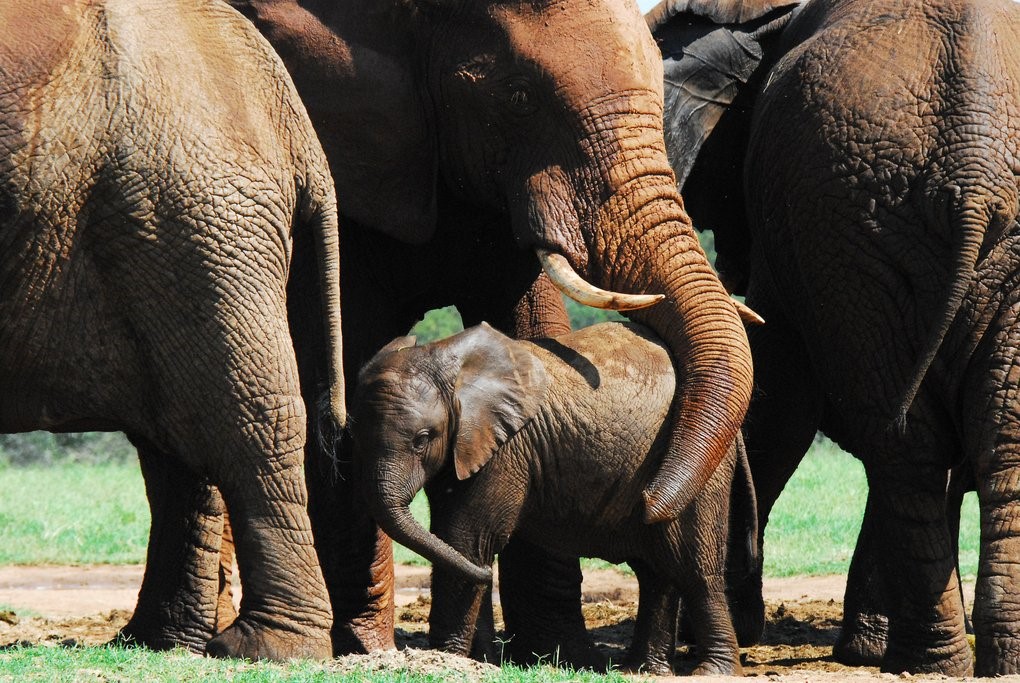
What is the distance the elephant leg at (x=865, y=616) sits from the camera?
7.71 metres

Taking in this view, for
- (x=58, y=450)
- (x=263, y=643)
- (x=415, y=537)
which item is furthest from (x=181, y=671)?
(x=58, y=450)

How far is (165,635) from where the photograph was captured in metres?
6.50

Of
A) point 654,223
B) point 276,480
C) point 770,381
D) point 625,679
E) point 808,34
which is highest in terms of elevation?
point 808,34

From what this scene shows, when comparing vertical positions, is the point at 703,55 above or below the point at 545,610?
above

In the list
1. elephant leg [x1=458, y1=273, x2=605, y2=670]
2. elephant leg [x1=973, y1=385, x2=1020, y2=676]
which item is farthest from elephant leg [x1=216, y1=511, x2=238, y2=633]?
elephant leg [x1=973, y1=385, x2=1020, y2=676]

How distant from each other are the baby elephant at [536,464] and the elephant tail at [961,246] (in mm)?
867

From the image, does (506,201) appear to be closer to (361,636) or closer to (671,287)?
(671,287)

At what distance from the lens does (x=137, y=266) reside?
5570 millimetres

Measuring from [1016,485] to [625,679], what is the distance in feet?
5.82

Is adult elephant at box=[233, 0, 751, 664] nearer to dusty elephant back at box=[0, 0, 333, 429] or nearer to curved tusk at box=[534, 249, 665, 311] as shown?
curved tusk at box=[534, 249, 665, 311]

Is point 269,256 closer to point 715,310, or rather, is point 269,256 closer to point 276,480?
point 276,480

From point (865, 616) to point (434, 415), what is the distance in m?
2.58

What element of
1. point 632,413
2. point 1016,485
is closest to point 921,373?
point 1016,485

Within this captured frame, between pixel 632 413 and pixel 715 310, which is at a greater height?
pixel 715 310
